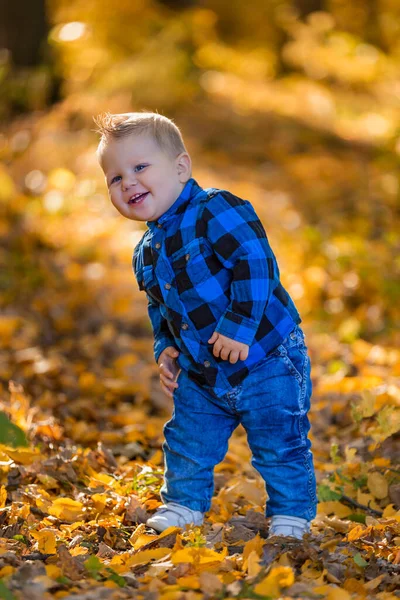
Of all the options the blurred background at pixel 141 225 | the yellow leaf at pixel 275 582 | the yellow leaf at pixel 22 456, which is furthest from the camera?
the blurred background at pixel 141 225

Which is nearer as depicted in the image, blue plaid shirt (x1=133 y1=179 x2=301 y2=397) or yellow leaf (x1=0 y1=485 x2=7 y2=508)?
blue plaid shirt (x1=133 y1=179 x2=301 y2=397)

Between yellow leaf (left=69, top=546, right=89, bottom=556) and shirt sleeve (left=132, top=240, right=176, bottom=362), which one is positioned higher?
shirt sleeve (left=132, top=240, right=176, bottom=362)

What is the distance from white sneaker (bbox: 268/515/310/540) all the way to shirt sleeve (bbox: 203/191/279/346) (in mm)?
662

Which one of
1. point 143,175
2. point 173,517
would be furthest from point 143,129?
point 173,517

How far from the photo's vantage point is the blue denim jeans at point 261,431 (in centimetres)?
249

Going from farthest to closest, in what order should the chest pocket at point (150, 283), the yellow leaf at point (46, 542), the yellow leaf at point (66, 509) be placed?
the yellow leaf at point (66, 509)
the chest pocket at point (150, 283)
the yellow leaf at point (46, 542)

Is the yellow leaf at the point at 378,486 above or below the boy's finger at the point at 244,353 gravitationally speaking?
below

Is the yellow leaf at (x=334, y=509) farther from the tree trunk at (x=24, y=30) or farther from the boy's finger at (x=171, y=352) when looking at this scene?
the tree trunk at (x=24, y=30)

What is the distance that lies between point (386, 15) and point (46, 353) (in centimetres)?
1409

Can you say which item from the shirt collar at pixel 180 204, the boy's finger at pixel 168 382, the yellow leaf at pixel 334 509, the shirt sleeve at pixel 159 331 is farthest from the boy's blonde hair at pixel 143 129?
the yellow leaf at pixel 334 509

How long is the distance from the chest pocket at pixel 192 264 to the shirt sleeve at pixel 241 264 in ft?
0.16

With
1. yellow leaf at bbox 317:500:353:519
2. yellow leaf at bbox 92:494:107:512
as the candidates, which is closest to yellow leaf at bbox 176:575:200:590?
yellow leaf at bbox 92:494:107:512

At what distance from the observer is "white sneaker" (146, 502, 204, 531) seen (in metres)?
2.58

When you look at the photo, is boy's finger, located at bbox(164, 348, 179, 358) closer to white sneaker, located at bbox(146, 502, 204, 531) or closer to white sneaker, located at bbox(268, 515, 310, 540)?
white sneaker, located at bbox(146, 502, 204, 531)
